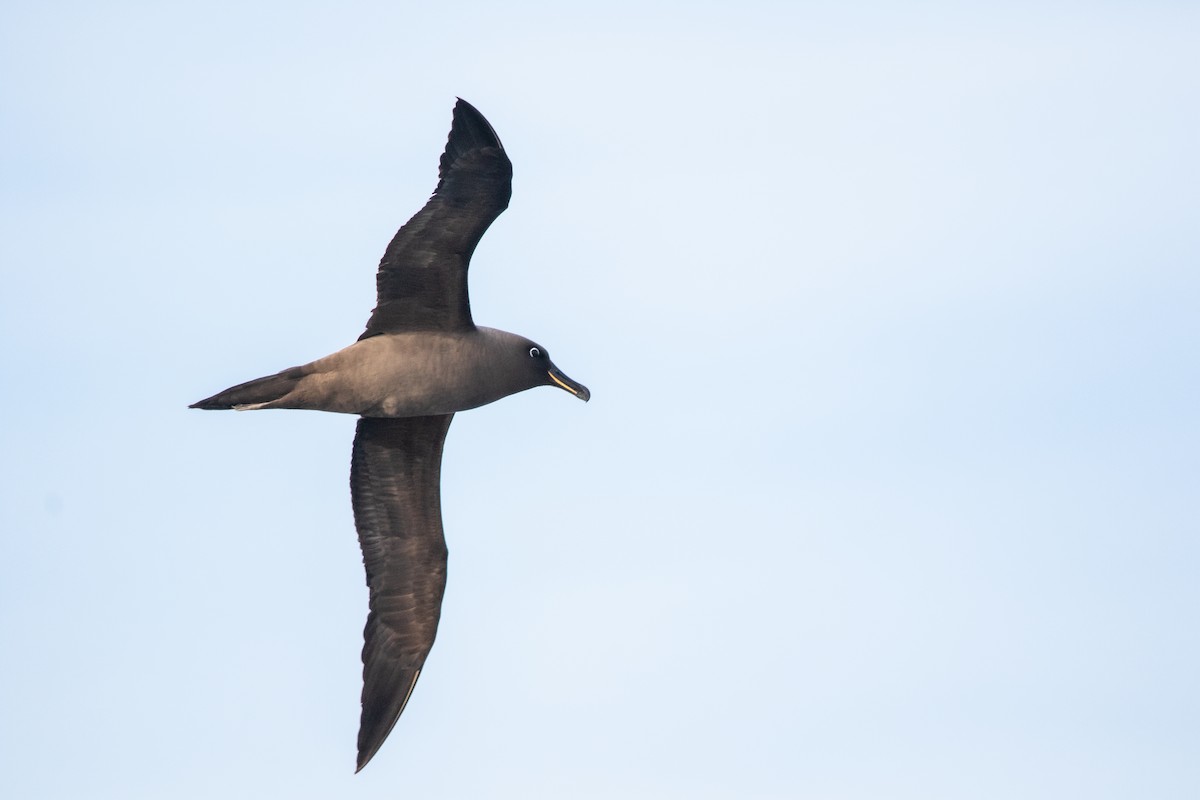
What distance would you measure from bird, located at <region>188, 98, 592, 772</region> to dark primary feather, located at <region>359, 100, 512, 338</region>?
1 cm

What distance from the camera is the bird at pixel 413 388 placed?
69.4 ft

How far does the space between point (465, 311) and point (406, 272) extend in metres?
0.77

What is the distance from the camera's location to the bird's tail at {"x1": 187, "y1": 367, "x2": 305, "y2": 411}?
21.0m

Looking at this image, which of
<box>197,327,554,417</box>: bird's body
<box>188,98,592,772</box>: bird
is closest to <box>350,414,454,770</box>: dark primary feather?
<box>188,98,592,772</box>: bird

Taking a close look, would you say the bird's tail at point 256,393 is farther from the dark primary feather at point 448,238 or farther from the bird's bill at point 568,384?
the bird's bill at point 568,384

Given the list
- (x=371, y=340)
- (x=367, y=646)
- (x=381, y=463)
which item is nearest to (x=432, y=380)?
(x=371, y=340)

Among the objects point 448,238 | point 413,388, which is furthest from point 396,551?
point 448,238

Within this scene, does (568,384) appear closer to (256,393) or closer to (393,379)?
(393,379)


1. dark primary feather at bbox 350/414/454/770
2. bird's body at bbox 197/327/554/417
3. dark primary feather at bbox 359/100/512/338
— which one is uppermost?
dark primary feather at bbox 359/100/512/338

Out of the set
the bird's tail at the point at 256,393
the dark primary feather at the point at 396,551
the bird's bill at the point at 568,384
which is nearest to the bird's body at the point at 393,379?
the bird's tail at the point at 256,393

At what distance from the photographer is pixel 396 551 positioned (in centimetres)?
2372

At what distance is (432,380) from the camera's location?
21.6 metres

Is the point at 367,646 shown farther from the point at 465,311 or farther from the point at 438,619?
the point at 465,311

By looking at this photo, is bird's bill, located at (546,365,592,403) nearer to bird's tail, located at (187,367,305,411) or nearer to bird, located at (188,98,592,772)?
bird, located at (188,98,592,772)
